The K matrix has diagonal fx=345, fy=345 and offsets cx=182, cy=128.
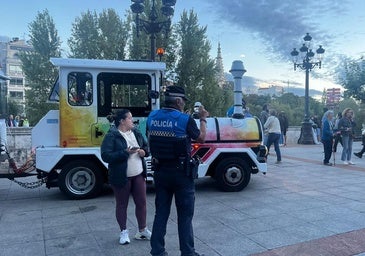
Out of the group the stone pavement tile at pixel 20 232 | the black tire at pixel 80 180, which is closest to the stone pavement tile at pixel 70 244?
the stone pavement tile at pixel 20 232

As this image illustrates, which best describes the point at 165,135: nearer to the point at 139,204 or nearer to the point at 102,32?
the point at 139,204

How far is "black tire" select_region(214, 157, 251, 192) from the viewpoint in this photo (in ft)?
24.4

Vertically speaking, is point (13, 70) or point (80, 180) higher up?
point (13, 70)

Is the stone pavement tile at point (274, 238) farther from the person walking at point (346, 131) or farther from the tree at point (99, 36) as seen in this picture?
the tree at point (99, 36)

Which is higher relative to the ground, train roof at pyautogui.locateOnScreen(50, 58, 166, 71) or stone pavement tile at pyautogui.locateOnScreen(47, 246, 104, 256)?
train roof at pyautogui.locateOnScreen(50, 58, 166, 71)

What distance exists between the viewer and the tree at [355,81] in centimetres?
2139

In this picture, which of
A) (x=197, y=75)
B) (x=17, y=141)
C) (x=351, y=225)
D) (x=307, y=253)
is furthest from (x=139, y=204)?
(x=197, y=75)

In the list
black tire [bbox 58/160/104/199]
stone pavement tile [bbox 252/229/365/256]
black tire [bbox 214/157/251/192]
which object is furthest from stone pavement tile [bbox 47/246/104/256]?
black tire [bbox 214/157/251/192]

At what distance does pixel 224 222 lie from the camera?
5.45m

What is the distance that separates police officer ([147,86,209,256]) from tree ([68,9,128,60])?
81.6ft

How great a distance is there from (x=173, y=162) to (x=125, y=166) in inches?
34.2

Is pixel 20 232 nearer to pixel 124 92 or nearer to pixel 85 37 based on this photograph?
pixel 124 92

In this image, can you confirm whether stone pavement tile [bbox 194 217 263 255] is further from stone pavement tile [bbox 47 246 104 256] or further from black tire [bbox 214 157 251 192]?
black tire [bbox 214 157 251 192]

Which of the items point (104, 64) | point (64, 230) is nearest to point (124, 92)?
point (104, 64)
